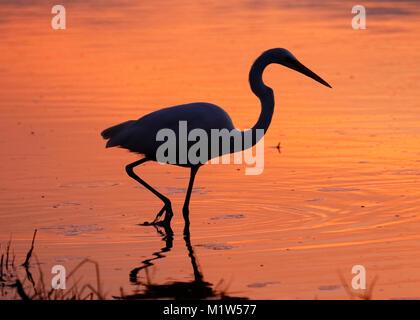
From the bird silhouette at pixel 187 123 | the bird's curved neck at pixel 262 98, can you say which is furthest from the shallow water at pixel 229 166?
the bird's curved neck at pixel 262 98

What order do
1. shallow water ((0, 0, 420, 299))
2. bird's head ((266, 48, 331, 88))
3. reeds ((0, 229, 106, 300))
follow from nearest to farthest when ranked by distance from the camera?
reeds ((0, 229, 106, 300)) < shallow water ((0, 0, 420, 299)) < bird's head ((266, 48, 331, 88))

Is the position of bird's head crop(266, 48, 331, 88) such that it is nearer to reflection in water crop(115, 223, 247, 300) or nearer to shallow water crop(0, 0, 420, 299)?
shallow water crop(0, 0, 420, 299)

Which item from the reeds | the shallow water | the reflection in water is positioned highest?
the shallow water

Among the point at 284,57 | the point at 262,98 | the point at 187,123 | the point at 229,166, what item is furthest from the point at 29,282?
the point at 229,166

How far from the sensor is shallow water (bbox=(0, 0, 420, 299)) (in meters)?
8.13

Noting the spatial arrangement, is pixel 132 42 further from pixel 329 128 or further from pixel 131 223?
pixel 131 223

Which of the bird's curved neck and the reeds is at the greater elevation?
the bird's curved neck

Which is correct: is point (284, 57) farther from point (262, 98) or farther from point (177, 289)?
point (177, 289)

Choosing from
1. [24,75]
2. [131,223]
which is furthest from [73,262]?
[24,75]

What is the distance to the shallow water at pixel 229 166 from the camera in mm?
8133

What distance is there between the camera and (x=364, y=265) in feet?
25.8

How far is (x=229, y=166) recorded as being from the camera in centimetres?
1188

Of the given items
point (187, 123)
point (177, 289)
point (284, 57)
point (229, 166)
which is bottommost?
point (177, 289)

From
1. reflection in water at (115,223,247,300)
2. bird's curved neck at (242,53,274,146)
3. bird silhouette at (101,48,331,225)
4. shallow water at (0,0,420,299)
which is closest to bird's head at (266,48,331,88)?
bird silhouette at (101,48,331,225)
